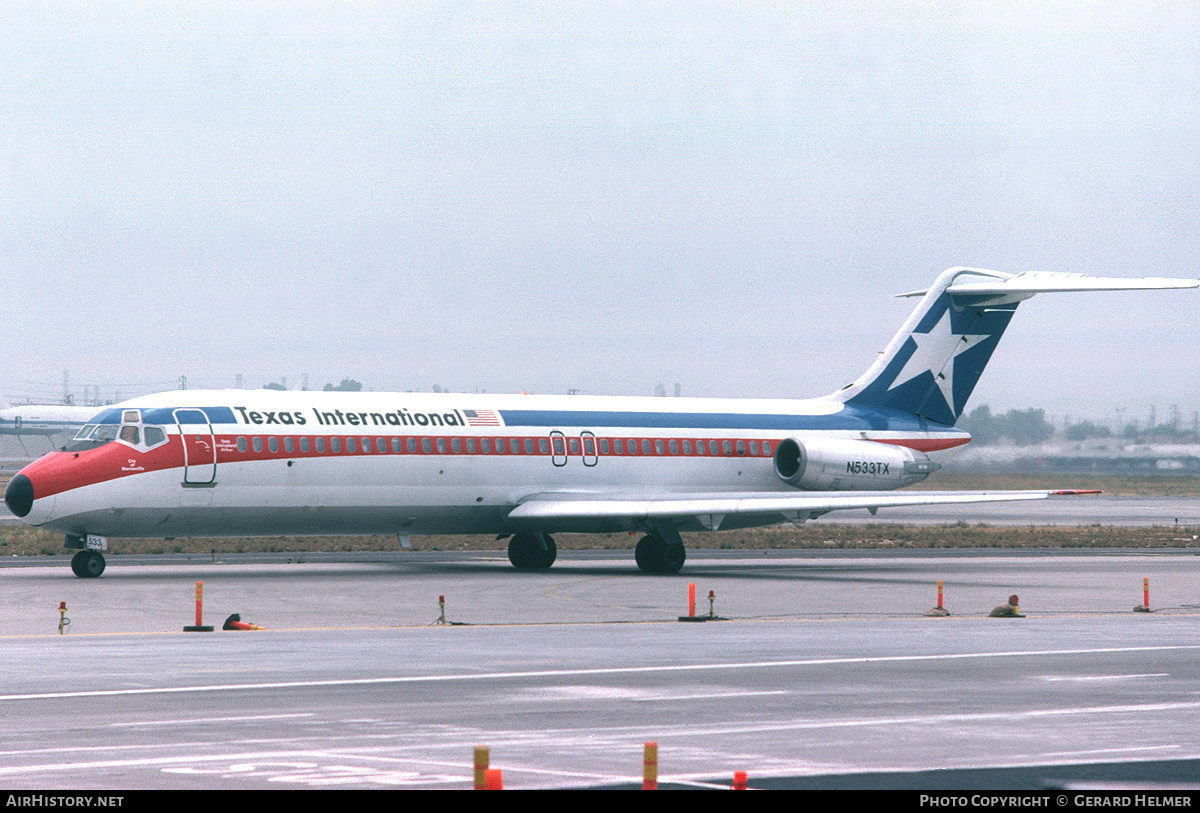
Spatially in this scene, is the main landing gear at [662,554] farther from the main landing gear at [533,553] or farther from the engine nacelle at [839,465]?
the engine nacelle at [839,465]

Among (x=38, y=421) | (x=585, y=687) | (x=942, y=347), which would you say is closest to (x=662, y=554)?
(x=942, y=347)

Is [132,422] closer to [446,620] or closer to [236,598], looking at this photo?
[236,598]

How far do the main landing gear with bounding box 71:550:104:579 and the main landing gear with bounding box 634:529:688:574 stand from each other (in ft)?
41.2

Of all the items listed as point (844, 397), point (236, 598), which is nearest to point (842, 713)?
point (236, 598)

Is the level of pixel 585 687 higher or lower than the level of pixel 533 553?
lower

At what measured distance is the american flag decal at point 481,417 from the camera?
39.6 meters

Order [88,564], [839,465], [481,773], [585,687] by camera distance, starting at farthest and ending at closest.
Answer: [839,465], [88,564], [585,687], [481,773]

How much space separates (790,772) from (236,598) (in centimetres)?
1982

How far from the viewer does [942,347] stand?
1845 inches

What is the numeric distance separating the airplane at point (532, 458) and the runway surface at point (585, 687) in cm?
222

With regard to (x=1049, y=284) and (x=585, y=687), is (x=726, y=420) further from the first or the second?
(x=585, y=687)

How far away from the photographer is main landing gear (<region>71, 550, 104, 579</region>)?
34719 millimetres

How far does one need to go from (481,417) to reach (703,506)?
→ 5766 millimetres

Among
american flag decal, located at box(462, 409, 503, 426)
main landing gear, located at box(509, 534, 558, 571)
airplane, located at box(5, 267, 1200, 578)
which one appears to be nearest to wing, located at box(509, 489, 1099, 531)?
airplane, located at box(5, 267, 1200, 578)
